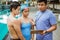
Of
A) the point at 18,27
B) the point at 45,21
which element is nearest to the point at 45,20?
the point at 45,21

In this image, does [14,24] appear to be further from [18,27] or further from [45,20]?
[45,20]

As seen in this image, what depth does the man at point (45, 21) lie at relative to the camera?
11.5ft

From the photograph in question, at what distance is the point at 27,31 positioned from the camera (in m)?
3.41

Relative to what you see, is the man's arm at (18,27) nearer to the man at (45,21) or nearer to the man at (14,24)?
the man at (14,24)

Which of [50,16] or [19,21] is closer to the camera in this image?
Answer: [19,21]

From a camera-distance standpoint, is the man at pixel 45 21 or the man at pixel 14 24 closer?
the man at pixel 14 24

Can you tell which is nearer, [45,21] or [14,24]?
[14,24]

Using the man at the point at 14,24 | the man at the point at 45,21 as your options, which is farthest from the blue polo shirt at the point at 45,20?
the man at the point at 14,24

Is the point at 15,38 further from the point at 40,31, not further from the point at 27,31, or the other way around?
the point at 40,31

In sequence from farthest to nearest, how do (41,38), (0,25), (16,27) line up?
(0,25)
(41,38)
(16,27)

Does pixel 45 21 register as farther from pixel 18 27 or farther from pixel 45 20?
pixel 18 27

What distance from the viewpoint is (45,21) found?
3566 millimetres

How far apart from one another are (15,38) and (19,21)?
13.4 inches

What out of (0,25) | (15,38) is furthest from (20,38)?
(0,25)
